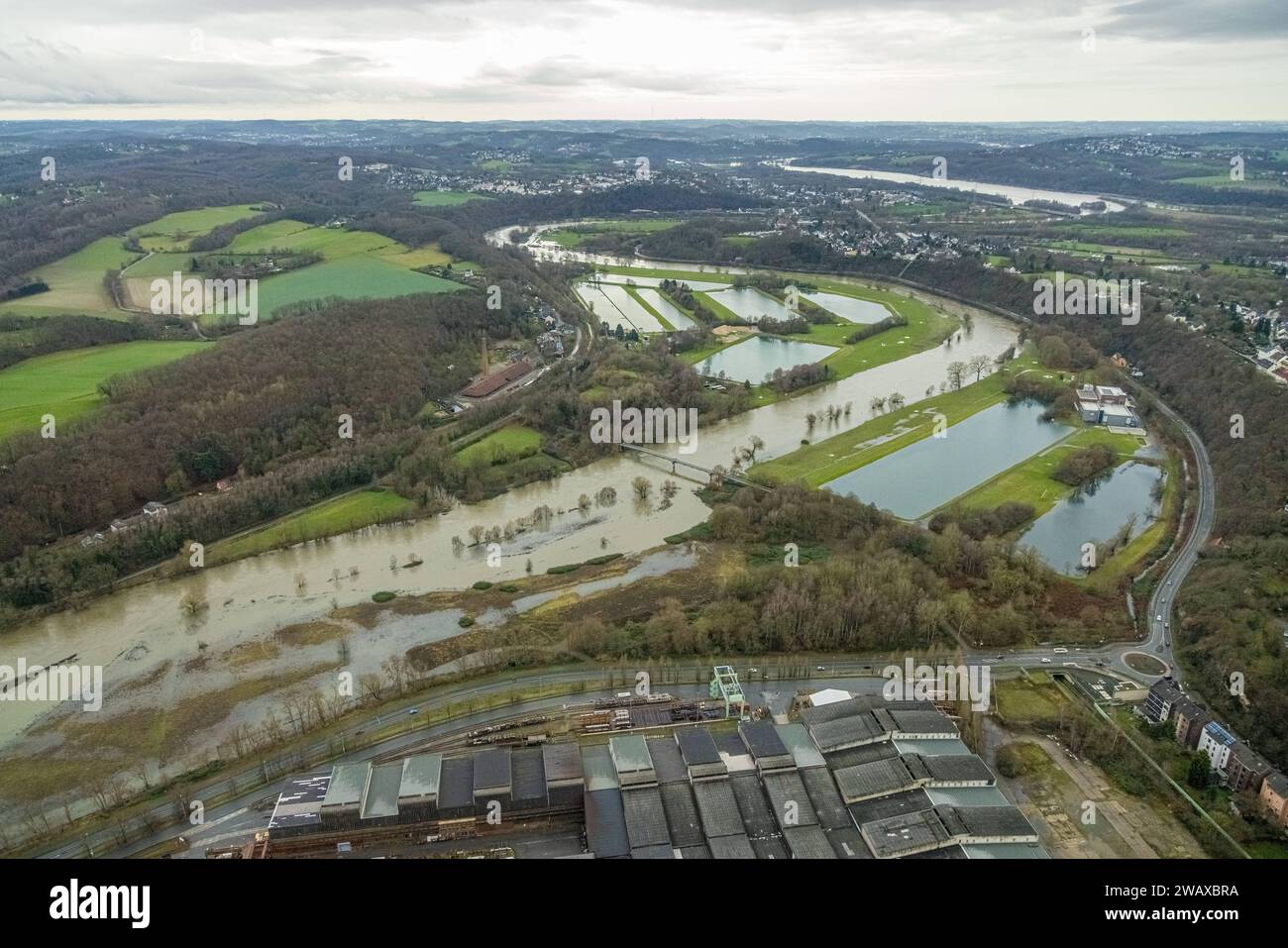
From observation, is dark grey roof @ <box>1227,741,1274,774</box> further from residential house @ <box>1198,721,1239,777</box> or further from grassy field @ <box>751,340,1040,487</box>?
grassy field @ <box>751,340,1040,487</box>

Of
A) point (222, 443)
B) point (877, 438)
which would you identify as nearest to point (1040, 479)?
point (877, 438)

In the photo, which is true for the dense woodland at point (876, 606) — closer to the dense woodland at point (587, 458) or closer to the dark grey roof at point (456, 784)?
the dense woodland at point (587, 458)

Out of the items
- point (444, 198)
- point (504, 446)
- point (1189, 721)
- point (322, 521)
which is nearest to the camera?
point (1189, 721)

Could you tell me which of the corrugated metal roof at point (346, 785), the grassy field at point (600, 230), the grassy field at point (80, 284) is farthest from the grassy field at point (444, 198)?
the corrugated metal roof at point (346, 785)

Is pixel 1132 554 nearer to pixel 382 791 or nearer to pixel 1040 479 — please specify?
pixel 1040 479

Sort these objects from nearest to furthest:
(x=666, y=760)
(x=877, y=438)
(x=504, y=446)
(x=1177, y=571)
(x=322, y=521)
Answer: (x=666, y=760) → (x=1177, y=571) → (x=322, y=521) → (x=504, y=446) → (x=877, y=438)

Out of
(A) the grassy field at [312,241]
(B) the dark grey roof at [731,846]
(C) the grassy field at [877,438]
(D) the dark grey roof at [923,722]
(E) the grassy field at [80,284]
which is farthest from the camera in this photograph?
(A) the grassy field at [312,241]
